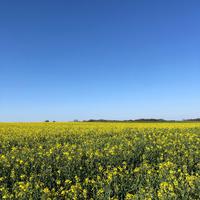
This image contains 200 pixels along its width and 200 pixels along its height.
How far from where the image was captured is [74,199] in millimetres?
6656

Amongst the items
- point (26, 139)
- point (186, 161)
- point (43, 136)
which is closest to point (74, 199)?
point (186, 161)

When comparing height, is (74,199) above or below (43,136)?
below

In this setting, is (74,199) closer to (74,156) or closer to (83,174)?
(83,174)

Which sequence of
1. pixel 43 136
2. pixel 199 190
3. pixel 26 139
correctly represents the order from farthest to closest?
pixel 43 136 < pixel 26 139 < pixel 199 190

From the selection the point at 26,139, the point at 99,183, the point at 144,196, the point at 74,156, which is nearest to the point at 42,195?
the point at 99,183

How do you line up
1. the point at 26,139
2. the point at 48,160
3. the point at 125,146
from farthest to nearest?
the point at 26,139
the point at 125,146
the point at 48,160

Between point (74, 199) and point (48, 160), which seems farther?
point (48, 160)

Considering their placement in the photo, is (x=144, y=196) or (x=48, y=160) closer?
(x=144, y=196)

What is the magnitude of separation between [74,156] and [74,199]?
10.5ft

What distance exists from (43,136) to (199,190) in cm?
1204

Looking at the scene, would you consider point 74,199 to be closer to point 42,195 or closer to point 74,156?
point 42,195

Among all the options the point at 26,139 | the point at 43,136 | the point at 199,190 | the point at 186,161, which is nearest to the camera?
the point at 199,190

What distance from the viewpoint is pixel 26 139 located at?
15.1m

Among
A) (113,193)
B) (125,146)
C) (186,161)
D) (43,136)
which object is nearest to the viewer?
(113,193)
